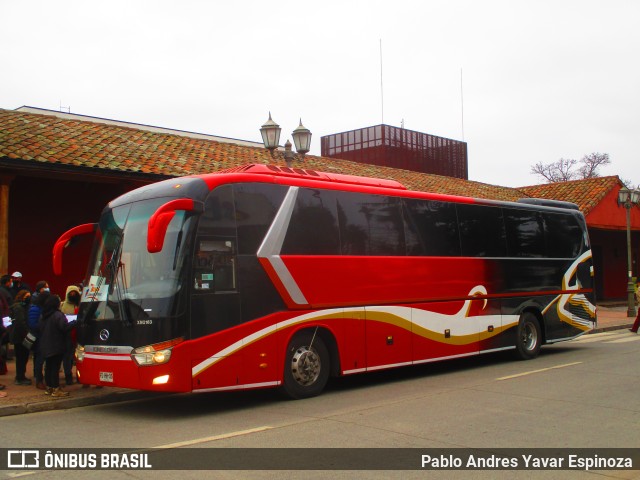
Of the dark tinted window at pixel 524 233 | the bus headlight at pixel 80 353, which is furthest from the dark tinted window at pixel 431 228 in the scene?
the bus headlight at pixel 80 353

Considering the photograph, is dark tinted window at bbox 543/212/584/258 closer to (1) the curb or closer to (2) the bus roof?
(2) the bus roof

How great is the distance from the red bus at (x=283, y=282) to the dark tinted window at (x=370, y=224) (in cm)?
2

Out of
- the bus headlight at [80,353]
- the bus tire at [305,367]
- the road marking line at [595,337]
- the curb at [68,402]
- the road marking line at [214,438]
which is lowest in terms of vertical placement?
the road marking line at [595,337]

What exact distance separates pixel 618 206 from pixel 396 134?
16.3 meters

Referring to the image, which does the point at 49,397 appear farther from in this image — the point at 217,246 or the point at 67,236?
the point at 217,246

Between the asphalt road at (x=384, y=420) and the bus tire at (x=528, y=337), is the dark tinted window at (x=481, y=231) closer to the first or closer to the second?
the bus tire at (x=528, y=337)

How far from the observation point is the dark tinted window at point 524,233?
556 inches

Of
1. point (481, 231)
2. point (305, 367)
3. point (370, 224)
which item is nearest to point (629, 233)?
point (481, 231)

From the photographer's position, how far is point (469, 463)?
244 inches

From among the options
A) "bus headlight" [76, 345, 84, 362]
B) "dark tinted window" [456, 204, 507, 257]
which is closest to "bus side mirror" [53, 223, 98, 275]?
"bus headlight" [76, 345, 84, 362]

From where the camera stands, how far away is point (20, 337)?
1107 cm

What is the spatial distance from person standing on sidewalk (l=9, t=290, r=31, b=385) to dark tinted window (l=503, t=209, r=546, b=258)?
31.6ft
